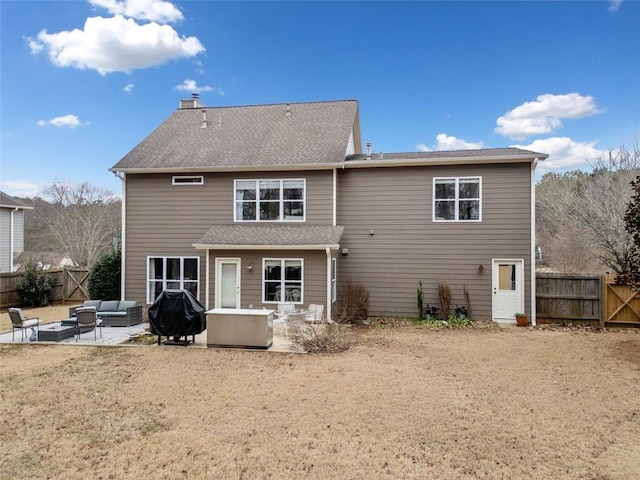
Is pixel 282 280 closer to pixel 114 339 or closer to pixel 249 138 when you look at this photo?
pixel 114 339

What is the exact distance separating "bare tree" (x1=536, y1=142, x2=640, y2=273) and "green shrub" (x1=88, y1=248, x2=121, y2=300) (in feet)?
58.7

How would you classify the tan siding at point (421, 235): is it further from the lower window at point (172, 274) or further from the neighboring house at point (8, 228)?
the neighboring house at point (8, 228)

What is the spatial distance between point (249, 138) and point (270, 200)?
291 cm

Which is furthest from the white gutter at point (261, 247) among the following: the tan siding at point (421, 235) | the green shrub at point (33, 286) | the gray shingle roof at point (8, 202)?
the gray shingle roof at point (8, 202)

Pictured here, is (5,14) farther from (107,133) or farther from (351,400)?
(351,400)

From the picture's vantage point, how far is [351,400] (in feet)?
18.7

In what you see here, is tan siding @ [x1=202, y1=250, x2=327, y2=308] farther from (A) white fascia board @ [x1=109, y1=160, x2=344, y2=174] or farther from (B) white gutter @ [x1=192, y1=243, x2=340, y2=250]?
(A) white fascia board @ [x1=109, y1=160, x2=344, y2=174]

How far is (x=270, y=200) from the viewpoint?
42.5 feet

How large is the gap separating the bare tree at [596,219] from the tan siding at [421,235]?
536 centimetres

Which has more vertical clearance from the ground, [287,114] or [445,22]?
[445,22]

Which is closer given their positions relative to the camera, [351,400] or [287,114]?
[351,400]

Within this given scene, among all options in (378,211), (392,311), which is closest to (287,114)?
(378,211)

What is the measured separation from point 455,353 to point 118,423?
665cm

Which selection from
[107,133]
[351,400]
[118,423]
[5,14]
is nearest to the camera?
[118,423]
